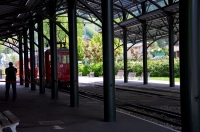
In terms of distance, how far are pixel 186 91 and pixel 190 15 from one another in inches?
51.2

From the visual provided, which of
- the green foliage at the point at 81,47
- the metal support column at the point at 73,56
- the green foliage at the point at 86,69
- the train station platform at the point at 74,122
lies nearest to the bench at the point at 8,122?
the train station platform at the point at 74,122

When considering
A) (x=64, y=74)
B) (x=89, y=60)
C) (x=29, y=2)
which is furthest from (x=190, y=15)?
(x=89, y=60)

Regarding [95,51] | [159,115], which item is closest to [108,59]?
[159,115]

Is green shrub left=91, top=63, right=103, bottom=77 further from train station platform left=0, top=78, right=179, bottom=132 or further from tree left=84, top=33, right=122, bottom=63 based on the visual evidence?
train station platform left=0, top=78, right=179, bottom=132

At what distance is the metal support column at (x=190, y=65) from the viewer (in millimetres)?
5629

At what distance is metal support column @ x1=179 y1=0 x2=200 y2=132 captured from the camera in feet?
18.5

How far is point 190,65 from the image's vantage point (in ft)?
18.5

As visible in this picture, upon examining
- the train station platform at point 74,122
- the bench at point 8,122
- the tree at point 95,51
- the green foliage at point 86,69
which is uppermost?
the tree at point 95,51

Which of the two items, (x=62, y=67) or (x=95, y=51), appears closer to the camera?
(x=62, y=67)

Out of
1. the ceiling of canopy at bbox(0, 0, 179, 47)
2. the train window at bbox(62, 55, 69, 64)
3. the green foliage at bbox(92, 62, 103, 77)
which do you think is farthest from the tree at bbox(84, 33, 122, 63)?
the train window at bbox(62, 55, 69, 64)

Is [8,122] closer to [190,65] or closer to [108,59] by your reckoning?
[108,59]

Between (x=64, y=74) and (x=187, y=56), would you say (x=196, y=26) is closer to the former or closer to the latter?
(x=187, y=56)

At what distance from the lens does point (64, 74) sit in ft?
82.7

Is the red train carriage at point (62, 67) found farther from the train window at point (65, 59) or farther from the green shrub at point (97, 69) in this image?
the green shrub at point (97, 69)
